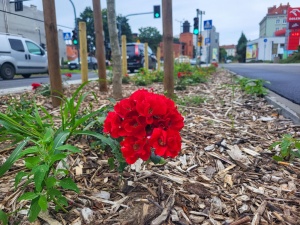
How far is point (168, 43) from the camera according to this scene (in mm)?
3875

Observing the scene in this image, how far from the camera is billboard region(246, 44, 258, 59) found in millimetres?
72519

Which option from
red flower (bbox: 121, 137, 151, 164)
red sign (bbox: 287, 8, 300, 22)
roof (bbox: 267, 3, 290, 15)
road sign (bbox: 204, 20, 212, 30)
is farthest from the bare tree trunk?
roof (bbox: 267, 3, 290, 15)

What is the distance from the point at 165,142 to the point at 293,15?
5235 centimetres

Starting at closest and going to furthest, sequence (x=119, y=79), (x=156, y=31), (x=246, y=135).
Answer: (x=246, y=135) → (x=119, y=79) → (x=156, y=31)

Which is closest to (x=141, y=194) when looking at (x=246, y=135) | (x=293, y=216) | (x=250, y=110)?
(x=293, y=216)

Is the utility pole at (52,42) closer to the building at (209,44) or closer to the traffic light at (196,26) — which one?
the traffic light at (196,26)

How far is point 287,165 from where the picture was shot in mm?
2025

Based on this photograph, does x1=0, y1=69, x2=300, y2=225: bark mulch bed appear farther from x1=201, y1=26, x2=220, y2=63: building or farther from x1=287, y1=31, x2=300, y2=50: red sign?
x1=287, y1=31, x2=300, y2=50: red sign

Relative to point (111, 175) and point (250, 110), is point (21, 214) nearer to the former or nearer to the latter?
point (111, 175)

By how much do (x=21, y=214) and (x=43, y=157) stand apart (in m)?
0.37

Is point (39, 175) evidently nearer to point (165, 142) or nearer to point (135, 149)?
point (135, 149)

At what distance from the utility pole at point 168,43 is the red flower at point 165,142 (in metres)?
2.53

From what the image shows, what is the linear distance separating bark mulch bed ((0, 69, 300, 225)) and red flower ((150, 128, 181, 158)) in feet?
1.21

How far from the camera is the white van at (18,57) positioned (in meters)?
12.4
